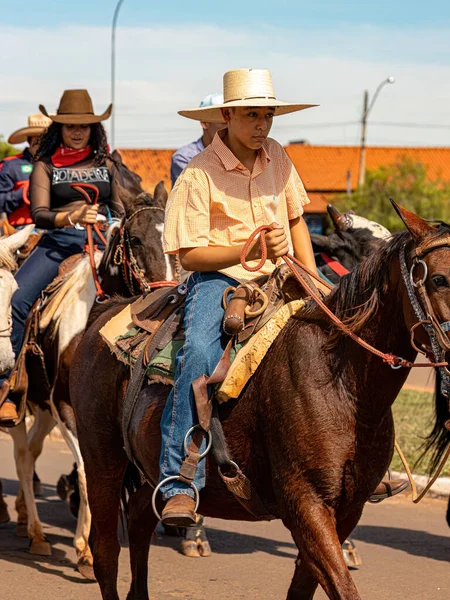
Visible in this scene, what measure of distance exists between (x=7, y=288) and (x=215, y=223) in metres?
3.10

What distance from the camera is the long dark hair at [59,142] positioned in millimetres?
8758

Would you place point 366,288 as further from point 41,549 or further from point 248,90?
point 41,549

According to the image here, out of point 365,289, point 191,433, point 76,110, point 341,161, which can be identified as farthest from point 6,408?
Answer: point 341,161

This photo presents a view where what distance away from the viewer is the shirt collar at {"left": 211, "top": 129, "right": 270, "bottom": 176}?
5.21 meters

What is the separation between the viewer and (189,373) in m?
5.00

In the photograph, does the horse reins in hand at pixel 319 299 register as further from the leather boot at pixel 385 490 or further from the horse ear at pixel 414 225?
the leather boot at pixel 385 490

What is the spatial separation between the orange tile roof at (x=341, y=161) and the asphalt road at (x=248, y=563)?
2453 inches

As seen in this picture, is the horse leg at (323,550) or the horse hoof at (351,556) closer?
the horse leg at (323,550)

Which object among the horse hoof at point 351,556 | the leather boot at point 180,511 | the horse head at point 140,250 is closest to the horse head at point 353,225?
the horse head at point 140,250

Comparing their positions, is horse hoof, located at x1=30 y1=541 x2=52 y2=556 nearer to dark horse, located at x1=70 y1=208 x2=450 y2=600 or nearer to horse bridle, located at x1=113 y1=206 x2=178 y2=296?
horse bridle, located at x1=113 y1=206 x2=178 y2=296

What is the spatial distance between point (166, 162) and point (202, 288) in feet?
234

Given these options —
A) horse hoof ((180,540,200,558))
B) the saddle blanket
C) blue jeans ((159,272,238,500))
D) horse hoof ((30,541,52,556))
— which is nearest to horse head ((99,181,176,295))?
the saddle blanket

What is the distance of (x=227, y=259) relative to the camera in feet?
16.4

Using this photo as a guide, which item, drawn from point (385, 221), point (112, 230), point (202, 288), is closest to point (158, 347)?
point (202, 288)
